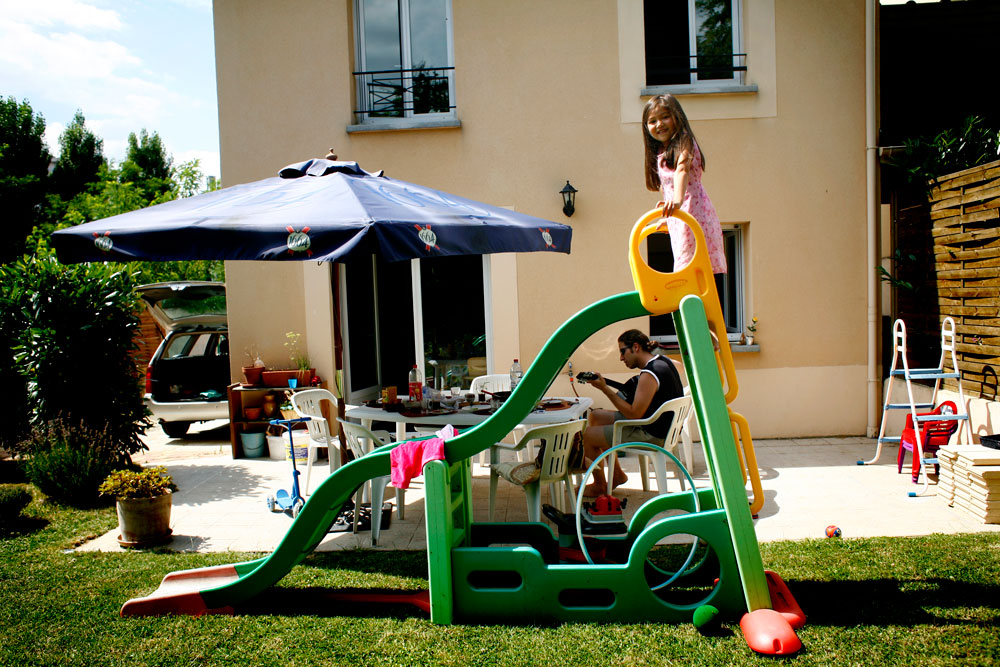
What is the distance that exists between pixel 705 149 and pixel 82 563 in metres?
6.46

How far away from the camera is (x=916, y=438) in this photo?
546 centimetres

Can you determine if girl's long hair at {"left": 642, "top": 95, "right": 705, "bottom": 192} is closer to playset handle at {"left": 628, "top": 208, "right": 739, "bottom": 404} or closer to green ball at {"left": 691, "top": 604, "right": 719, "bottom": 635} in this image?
playset handle at {"left": 628, "top": 208, "right": 739, "bottom": 404}

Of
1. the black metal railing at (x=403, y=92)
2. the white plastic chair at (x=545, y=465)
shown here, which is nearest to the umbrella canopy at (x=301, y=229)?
the white plastic chair at (x=545, y=465)

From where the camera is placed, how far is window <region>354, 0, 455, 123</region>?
7.72 meters

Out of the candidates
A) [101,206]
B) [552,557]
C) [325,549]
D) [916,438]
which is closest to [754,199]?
[916,438]

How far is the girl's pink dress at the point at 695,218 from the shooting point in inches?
138

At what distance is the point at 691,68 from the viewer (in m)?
7.56

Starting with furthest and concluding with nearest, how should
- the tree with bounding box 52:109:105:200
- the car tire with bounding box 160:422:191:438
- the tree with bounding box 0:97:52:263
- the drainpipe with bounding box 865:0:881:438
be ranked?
the tree with bounding box 52:109:105:200, the tree with bounding box 0:97:52:263, the car tire with bounding box 160:422:191:438, the drainpipe with bounding box 865:0:881:438

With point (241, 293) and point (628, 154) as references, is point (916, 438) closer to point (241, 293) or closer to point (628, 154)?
point (628, 154)

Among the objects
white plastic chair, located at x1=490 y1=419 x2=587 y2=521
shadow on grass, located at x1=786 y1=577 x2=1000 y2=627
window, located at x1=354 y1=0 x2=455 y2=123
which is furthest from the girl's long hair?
window, located at x1=354 y1=0 x2=455 y2=123

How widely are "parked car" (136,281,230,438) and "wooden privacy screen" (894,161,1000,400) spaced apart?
7.46 metres

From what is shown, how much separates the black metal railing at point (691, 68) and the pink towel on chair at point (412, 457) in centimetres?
557

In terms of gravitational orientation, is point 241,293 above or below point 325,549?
above

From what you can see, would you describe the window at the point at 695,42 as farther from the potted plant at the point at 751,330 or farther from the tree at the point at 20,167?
the tree at the point at 20,167
